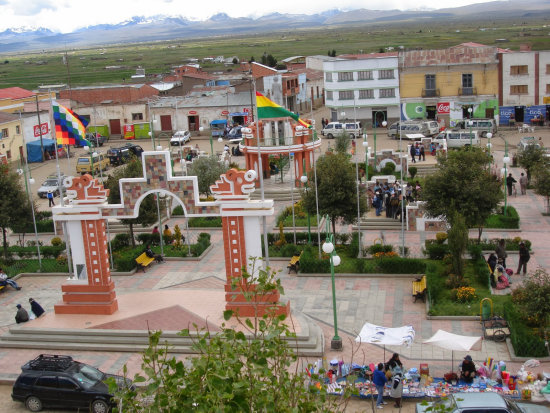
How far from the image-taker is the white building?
55062 millimetres

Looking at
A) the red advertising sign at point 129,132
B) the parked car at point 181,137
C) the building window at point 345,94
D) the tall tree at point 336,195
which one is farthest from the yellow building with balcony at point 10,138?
the tall tree at point 336,195

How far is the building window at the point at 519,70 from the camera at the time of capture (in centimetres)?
5238

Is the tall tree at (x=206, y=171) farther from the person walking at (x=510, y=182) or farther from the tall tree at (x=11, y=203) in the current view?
the person walking at (x=510, y=182)

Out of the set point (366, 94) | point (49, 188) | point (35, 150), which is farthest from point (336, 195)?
point (35, 150)

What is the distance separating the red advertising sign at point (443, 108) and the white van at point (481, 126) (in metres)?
3.15

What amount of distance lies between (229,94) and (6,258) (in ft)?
115

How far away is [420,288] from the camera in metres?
22.2

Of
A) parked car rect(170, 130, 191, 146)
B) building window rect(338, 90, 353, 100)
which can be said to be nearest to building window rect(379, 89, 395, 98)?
building window rect(338, 90, 353, 100)

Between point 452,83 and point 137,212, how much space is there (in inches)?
1500

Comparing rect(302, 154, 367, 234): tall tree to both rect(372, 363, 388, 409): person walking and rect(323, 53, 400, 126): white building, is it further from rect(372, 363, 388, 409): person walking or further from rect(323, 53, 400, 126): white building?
rect(323, 53, 400, 126): white building

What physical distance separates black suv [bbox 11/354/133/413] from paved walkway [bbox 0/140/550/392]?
68.6 inches

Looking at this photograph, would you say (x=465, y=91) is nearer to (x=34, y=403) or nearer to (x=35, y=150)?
(x=35, y=150)

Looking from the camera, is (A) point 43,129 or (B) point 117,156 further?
(A) point 43,129

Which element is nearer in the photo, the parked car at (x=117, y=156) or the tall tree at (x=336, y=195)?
the tall tree at (x=336, y=195)
